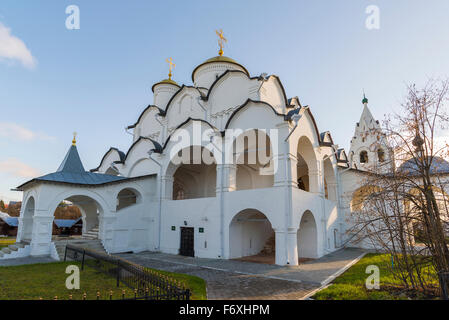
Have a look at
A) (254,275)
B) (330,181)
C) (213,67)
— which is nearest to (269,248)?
(254,275)

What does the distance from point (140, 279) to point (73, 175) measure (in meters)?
10.4

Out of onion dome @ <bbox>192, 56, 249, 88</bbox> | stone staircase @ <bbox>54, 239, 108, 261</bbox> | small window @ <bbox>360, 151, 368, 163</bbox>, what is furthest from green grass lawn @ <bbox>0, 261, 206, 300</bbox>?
small window @ <bbox>360, 151, 368, 163</bbox>

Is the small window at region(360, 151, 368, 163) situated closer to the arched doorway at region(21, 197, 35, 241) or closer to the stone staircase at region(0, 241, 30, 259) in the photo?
the arched doorway at region(21, 197, 35, 241)

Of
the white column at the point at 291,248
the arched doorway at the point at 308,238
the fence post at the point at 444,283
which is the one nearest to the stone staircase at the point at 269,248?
the arched doorway at the point at 308,238

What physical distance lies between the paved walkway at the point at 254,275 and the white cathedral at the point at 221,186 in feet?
3.70

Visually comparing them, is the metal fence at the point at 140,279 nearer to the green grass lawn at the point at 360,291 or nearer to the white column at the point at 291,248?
the green grass lawn at the point at 360,291

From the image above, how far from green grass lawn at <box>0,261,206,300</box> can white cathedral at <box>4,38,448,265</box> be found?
3.17 m

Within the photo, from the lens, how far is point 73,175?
48.1ft

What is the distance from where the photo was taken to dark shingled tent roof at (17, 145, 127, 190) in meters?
13.7

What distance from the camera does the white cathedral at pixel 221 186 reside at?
12250mm

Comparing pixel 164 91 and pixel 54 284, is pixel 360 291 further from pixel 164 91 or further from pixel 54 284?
pixel 164 91

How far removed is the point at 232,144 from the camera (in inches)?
537
